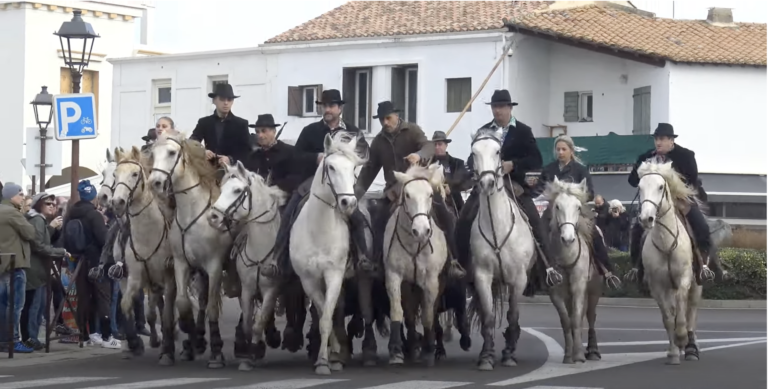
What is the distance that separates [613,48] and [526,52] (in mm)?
3244

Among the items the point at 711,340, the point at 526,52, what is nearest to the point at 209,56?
the point at 526,52

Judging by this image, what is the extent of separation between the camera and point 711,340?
61.2 feet

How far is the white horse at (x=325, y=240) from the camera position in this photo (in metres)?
14.0

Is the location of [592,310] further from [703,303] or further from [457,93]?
[457,93]

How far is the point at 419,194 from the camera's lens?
14078 mm

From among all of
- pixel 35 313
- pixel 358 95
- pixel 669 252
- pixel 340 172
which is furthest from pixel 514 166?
pixel 358 95

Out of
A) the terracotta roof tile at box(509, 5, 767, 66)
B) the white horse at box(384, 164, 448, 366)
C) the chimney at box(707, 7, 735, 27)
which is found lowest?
the white horse at box(384, 164, 448, 366)

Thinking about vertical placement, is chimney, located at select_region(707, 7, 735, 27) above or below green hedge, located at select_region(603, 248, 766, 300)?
above

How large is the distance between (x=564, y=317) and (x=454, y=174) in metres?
2.23

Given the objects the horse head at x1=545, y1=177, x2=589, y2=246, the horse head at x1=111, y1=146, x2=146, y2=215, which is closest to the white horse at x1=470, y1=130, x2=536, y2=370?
the horse head at x1=545, y1=177, x2=589, y2=246

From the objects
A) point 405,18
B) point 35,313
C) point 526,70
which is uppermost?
point 405,18

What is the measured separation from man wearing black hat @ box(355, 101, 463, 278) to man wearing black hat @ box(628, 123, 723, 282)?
7.40ft

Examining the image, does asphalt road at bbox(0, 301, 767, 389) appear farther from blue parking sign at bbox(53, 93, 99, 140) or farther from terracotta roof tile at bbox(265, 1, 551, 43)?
terracotta roof tile at bbox(265, 1, 551, 43)

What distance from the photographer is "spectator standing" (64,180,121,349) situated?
17344 mm
